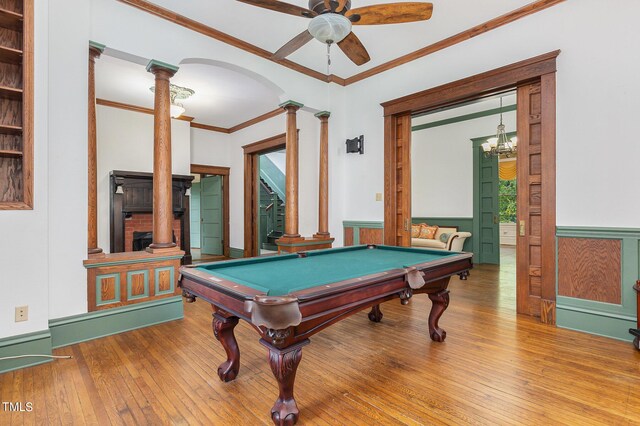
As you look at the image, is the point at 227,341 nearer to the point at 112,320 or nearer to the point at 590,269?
the point at 112,320

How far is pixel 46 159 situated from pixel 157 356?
67.1 inches

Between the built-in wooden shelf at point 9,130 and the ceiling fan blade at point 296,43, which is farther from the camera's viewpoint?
the ceiling fan blade at point 296,43

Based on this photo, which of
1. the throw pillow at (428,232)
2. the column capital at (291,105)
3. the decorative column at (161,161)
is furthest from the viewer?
the throw pillow at (428,232)

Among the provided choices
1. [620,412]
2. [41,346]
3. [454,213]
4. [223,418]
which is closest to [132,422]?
[223,418]

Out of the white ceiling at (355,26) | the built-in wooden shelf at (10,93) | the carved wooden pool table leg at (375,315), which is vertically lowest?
the carved wooden pool table leg at (375,315)

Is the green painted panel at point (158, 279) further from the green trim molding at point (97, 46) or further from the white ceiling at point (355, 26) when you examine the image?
the white ceiling at point (355, 26)

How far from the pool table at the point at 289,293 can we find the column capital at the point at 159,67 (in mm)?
2218

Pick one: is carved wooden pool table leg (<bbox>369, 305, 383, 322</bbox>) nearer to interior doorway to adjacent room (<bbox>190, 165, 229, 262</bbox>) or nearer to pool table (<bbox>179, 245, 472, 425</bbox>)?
pool table (<bbox>179, 245, 472, 425</bbox>)

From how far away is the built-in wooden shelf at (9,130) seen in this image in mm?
2188

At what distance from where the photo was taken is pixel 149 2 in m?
2.99

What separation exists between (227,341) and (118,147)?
4968 mm

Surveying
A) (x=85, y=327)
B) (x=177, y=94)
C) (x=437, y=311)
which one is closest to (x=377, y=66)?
(x=177, y=94)

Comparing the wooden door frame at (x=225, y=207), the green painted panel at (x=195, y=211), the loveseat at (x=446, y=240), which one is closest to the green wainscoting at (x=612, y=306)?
the loveseat at (x=446, y=240)

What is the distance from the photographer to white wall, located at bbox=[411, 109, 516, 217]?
653 centimetres
